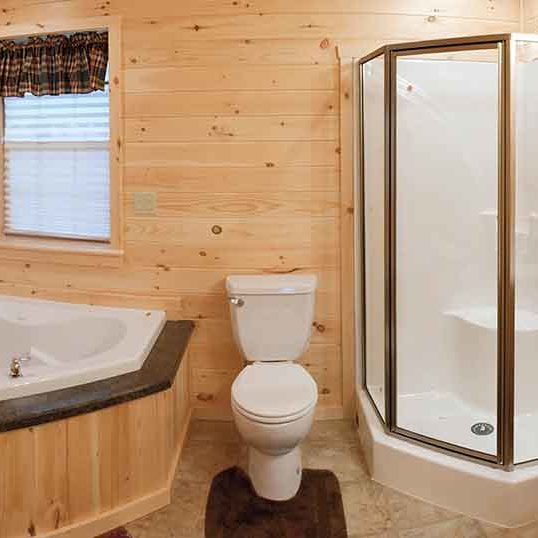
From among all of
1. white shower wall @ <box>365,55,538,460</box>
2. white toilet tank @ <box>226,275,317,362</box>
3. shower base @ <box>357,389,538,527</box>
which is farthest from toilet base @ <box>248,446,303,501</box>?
white shower wall @ <box>365,55,538,460</box>

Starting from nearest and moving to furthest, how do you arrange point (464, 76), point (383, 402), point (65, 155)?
1. point (383, 402)
2. point (464, 76)
3. point (65, 155)

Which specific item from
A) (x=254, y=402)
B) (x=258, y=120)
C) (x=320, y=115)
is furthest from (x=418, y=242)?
(x=254, y=402)

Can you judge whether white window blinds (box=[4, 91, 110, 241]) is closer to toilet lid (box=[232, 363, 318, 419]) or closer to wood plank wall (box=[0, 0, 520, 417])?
wood plank wall (box=[0, 0, 520, 417])

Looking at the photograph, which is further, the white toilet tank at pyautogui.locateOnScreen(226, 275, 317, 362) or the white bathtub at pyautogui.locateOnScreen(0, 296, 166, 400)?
the white bathtub at pyautogui.locateOnScreen(0, 296, 166, 400)

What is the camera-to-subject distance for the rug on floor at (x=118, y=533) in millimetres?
1875

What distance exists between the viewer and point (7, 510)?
1.73 meters

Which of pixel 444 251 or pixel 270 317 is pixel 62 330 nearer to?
pixel 270 317

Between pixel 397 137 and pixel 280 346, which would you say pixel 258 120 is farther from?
pixel 280 346

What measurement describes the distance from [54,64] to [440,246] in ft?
7.58

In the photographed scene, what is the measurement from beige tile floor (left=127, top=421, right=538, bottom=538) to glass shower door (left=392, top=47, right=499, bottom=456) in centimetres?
42

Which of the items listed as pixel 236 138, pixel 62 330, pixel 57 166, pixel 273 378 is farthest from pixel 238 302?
pixel 57 166

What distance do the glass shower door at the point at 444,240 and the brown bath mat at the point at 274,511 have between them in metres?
0.61

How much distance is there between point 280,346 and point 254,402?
20.0 inches

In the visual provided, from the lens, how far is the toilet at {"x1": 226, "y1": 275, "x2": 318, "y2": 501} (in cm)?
195
